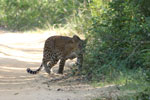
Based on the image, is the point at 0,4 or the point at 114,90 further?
the point at 0,4

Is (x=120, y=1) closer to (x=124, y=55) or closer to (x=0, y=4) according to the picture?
(x=124, y=55)

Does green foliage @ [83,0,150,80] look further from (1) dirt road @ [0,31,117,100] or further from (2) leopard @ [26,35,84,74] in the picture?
(2) leopard @ [26,35,84,74]

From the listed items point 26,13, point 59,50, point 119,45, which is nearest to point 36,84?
point 59,50

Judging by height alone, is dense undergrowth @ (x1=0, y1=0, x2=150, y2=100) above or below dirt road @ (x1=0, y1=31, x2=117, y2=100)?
above

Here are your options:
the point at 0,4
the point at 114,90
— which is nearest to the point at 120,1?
the point at 114,90

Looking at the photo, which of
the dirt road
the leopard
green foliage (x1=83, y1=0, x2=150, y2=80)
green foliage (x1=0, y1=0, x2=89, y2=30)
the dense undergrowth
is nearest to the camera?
the dirt road

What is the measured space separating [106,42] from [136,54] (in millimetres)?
1144

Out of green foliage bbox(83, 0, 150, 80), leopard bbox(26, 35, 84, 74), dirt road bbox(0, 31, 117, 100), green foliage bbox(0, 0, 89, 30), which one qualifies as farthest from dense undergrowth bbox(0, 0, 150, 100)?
green foliage bbox(0, 0, 89, 30)

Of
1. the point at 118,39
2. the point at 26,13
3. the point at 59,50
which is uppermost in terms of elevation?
the point at 26,13

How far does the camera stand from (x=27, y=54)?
52.9 feet

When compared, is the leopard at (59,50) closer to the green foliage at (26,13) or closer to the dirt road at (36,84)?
the dirt road at (36,84)

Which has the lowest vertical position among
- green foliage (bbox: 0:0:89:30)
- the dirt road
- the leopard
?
the dirt road

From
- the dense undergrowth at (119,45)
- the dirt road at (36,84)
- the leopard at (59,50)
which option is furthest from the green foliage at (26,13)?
the dense undergrowth at (119,45)

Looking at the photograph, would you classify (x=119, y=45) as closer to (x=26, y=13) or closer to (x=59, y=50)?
(x=59, y=50)
